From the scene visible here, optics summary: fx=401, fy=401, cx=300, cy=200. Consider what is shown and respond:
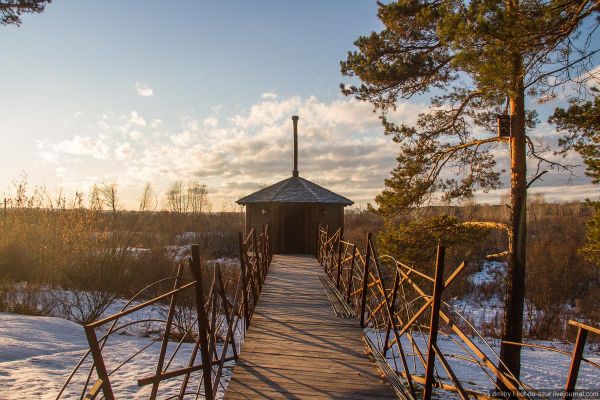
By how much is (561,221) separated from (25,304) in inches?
1764

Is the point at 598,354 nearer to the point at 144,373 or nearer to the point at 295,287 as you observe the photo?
the point at 295,287

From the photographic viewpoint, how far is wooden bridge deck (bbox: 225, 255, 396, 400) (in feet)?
13.0

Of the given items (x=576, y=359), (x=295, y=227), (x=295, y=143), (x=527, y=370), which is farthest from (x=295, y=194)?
(x=576, y=359)

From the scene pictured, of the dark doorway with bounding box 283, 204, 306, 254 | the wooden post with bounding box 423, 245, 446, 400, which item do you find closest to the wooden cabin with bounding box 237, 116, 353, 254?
the dark doorway with bounding box 283, 204, 306, 254

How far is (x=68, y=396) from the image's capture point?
18.4 feet

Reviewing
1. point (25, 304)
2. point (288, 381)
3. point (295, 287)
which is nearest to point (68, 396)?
point (288, 381)

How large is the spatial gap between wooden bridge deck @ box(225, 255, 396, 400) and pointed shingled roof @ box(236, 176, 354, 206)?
27.6ft

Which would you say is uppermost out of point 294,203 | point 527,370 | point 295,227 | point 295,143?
point 295,143

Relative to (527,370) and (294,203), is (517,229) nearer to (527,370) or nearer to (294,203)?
(527,370)

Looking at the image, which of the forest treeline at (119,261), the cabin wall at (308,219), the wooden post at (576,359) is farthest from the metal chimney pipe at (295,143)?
the wooden post at (576,359)

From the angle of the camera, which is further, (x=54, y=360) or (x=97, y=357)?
(x=54, y=360)

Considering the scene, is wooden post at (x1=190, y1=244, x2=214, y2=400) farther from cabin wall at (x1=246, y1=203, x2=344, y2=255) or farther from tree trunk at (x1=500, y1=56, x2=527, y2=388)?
cabin wall at (x1=246, y1=203, x2=344, y2=255)

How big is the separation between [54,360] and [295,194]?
11063mm

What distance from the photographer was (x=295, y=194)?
16812 millimetres
